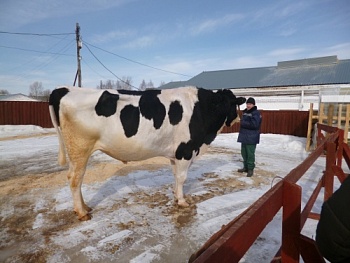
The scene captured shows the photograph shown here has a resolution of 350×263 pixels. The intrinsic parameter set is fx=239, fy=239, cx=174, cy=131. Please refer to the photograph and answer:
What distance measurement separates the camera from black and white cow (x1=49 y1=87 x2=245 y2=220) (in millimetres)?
3568

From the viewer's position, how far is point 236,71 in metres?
28.8

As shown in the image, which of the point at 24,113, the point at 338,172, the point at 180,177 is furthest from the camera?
the point at 24,113

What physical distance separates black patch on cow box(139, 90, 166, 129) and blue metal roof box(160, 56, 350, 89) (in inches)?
791

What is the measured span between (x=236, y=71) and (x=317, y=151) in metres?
27.6

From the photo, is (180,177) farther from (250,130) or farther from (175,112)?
(250,130)

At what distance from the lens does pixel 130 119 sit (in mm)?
3727

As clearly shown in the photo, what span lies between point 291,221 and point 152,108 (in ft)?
9.19

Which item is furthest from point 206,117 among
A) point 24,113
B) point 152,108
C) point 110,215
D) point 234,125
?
point 24,113

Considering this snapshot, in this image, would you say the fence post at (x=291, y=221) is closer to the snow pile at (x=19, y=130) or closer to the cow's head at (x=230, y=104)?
the cow's head at (x=230, y=104)

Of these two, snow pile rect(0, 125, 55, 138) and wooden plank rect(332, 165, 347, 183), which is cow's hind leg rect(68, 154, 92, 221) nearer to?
wooden plank rect(332, 165, 347, 183)

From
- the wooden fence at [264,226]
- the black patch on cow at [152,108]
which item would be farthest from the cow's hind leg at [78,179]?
the wooden fence at [264,226]

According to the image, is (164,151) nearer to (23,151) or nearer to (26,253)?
(26,253)

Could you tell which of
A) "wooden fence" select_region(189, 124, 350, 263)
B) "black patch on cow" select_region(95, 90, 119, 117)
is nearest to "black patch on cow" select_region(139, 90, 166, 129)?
"black patch on cow" select_region(95, 90, 119, 117)

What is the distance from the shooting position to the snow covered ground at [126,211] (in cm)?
294
